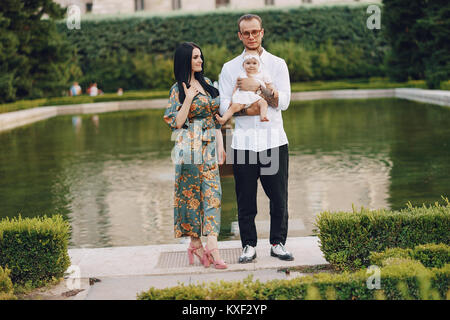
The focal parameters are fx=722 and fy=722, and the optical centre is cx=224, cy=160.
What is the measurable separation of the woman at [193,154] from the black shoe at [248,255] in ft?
0.90

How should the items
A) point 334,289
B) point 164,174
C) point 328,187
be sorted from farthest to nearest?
point 164,174 → point 328,187 → point 334,289

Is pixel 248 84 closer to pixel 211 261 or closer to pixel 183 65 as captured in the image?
pixel 183 65

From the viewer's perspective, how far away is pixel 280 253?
19.7 feet

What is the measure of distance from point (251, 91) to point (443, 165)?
673cm

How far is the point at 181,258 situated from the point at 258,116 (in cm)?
140

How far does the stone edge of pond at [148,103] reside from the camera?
81.8 ft

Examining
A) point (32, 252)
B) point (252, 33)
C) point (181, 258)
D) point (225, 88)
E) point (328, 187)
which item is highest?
point (252, 33)

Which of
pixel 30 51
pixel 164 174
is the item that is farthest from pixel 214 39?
pixel 164 174

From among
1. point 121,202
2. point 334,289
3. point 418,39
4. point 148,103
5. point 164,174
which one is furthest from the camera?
point 148,103

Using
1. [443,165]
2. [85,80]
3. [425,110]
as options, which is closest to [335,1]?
[85,80]

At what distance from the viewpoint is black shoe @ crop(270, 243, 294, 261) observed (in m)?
5.94

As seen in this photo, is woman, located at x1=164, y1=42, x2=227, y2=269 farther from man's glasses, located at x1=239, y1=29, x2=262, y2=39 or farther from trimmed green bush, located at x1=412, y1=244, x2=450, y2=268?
trimmed green bush, located at x1=412, y1=244, x2=450, y2=268

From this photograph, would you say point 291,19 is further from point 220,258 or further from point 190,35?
point 220,258
